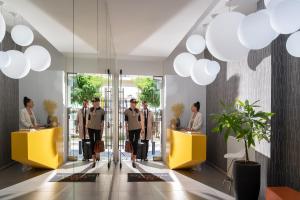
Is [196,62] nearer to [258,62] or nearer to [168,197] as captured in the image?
[258,62]

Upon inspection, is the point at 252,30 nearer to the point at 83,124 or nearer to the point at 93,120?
the point at 93,120

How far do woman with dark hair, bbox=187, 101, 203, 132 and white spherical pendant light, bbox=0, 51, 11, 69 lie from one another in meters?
6.37

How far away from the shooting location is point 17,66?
0.75m

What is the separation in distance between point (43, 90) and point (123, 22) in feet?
13.0

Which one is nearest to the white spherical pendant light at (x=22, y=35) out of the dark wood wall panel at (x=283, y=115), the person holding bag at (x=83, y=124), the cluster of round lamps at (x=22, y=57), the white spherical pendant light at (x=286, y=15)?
the cluster of round lamps at (x=22, y=57)

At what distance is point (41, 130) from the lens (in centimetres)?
93

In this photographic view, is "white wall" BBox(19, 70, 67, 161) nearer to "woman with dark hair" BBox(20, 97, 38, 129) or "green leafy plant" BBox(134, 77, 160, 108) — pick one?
"woman with dark hair" BBox(20, 97, 38, 129)

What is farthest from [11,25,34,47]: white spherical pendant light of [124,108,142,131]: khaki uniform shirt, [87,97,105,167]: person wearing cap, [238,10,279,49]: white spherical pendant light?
[124,108,142,131]: khaki uniform shirt

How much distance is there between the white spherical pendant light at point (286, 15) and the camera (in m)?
2.19

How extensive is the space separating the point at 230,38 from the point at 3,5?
109 inches

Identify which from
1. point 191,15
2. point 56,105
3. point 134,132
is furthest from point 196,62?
point 56,105

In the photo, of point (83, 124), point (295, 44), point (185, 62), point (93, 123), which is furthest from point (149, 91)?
point (83, 124)

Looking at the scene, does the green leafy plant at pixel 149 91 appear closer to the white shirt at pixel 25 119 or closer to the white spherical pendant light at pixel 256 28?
the white spherical pendant light at pixel 256 28

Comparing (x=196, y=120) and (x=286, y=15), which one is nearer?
(x=286, y=15)
